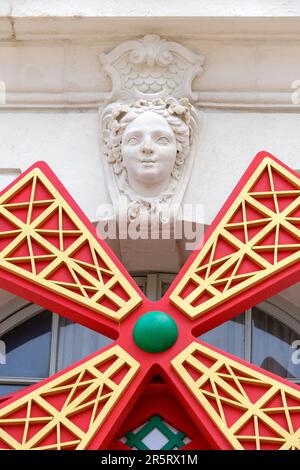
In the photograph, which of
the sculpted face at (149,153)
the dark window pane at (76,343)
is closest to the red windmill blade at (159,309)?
the sculpted face at (149,153)

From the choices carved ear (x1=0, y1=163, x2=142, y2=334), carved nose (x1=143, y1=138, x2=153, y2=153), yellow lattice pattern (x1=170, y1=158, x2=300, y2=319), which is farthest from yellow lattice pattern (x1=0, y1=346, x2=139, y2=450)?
carved nose (x1=143, y1=138, x2=153, y2=153)

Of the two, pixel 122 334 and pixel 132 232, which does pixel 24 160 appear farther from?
pixel 122 334

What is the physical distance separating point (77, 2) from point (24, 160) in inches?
36.7

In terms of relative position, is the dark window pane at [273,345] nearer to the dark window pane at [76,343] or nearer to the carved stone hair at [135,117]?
the dark window pane at [76,343]

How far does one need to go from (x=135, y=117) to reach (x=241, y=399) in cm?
202

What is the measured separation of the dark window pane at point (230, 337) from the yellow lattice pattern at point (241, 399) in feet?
4.39

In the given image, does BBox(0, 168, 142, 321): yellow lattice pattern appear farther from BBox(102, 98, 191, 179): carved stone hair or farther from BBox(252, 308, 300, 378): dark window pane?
BBox(252, 308, 300, 378): dark window pane

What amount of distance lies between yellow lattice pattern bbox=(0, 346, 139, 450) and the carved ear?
259 millimetres

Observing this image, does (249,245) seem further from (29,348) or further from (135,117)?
(29,348)

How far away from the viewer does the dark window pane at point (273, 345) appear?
10.1m

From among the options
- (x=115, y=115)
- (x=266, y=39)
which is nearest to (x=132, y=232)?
(x=115, y=115)

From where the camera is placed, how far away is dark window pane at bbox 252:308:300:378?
33.2ft

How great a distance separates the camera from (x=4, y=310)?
405 inches

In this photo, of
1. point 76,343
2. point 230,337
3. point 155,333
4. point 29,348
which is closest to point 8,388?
point 29,348
